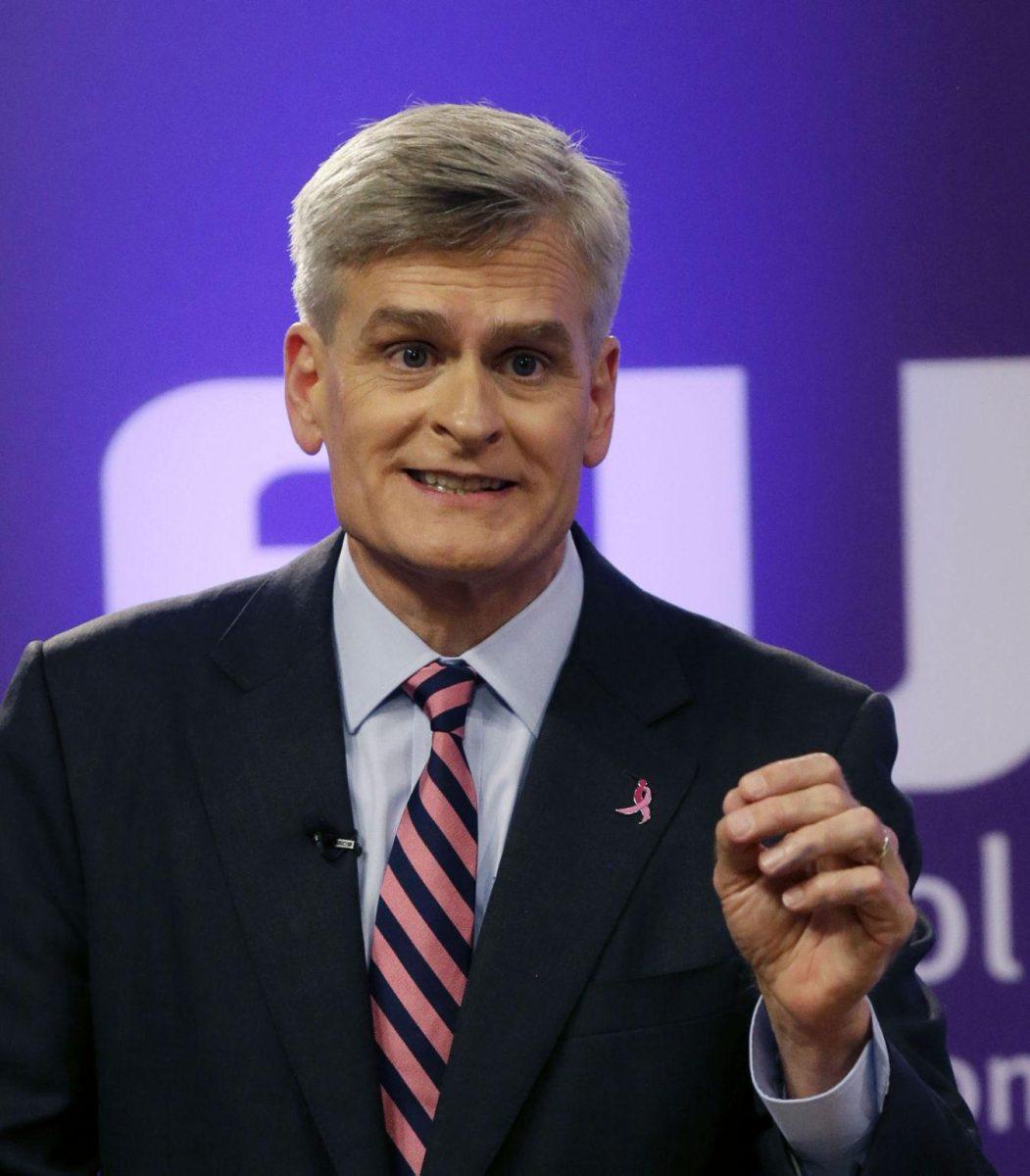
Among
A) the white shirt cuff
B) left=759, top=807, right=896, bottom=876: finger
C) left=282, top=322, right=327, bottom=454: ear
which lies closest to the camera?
left=759, top=807, right=896, bottom=876: finger

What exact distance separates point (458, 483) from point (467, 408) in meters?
0.09

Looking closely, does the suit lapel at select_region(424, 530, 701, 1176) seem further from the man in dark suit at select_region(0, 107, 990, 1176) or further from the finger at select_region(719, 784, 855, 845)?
the finger at select_region(719, 784, 855, 845)

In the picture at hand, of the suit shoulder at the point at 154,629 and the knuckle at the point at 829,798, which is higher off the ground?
the suit shoulder at the point at 154,629

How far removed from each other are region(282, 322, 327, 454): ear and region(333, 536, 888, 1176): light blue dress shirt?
0.17 metres

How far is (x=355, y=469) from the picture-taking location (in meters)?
2.09

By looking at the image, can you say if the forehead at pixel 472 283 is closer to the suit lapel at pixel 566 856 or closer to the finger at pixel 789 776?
the suit lapel at pixel 566 856

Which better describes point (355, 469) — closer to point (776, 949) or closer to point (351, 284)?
point (351, 284)

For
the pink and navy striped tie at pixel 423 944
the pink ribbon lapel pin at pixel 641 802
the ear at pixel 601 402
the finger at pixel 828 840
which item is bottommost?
the pink and navy striped tie at pixel 423 944

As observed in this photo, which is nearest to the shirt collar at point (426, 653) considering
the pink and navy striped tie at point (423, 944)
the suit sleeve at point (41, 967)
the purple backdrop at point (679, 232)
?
the pink and navy striped tie at point (423, 944)

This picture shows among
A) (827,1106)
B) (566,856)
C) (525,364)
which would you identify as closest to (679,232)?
(525,364)

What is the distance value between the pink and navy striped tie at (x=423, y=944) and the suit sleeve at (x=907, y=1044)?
482 mm

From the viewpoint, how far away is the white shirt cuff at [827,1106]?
1.85 metres

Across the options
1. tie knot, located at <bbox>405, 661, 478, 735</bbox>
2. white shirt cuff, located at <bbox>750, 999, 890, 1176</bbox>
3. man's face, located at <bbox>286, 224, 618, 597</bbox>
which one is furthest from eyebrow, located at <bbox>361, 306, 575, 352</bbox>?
white shirt cuff, located at <bbox>750, 999, 890, 1176</bbox>

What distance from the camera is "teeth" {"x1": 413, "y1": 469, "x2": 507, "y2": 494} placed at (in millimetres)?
2039
